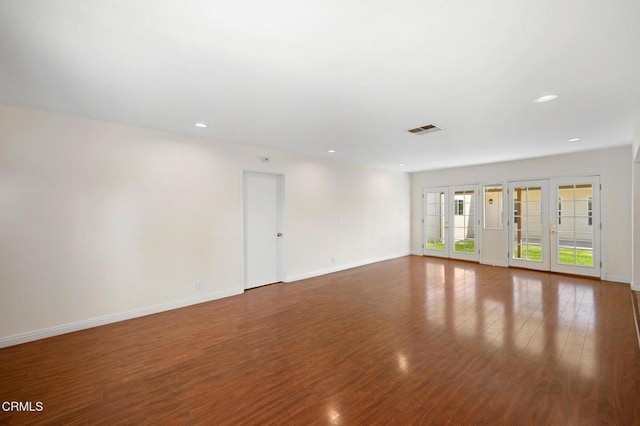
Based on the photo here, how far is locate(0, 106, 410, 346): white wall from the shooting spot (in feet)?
9.95

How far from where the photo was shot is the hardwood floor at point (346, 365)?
1.97 metres

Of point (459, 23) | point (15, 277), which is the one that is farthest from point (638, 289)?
point (15, 277)

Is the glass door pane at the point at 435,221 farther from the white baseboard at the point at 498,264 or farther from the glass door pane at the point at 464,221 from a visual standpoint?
the white baseboard at the point at 498,264

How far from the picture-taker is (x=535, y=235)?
629 centimetres

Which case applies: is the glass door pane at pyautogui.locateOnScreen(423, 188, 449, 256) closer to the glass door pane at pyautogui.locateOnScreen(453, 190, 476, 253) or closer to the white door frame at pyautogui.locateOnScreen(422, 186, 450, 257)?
the white door frame at pyautogui.locateOnScreen(422, 186, 450, 257)

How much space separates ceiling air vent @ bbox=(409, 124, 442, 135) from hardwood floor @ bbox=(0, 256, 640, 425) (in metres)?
2.63

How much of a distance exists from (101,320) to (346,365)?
3.22 m

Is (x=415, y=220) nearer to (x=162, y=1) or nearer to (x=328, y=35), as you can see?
(x=328, y=35)

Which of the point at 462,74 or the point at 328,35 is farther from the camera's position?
the point at 462,74

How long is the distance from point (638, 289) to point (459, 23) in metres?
6.23

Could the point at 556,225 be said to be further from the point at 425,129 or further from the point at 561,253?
the point at 425,129

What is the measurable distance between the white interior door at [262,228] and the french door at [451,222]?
5.01 metres

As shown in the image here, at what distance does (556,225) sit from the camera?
5.96 meters

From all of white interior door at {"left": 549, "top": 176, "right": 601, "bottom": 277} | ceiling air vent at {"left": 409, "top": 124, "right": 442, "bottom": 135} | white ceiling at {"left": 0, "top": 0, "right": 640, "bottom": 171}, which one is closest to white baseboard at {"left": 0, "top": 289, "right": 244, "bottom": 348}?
white ceiling at {"left": 0, "top": 0, "right": 640, "bottom": 171}
